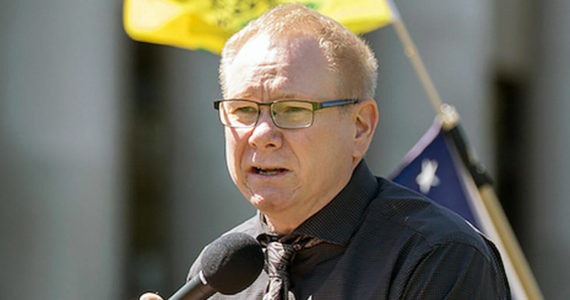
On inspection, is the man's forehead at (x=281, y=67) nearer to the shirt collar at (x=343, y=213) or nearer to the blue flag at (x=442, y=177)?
the shirt collar at (x=343, y=213)

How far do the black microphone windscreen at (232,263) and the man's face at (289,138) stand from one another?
185mm

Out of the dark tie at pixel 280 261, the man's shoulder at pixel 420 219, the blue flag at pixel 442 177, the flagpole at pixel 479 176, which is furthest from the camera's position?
the blue flag at pixel 442 177

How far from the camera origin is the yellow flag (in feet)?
12.8

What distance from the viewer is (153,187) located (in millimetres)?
8023

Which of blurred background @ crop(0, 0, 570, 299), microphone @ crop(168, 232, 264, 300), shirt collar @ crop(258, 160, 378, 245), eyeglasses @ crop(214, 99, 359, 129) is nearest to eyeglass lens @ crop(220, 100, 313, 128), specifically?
eyeglasses @ crop(214, 99, 359, 129)

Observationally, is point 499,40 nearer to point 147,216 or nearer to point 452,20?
point 452,20

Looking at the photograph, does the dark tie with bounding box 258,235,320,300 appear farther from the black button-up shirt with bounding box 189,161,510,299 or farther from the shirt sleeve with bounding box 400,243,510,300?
the shirt sleeve with bounding box 400,243,510,300

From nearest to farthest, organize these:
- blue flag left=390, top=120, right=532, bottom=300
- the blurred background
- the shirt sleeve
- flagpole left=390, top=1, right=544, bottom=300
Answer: the shirt sleeve
flagpole left=390, top=1, right=544, bottom=300
blue flag left=390, top=120, right=532, bottom=300
the blurred background

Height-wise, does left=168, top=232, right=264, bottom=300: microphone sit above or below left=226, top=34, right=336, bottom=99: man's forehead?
below

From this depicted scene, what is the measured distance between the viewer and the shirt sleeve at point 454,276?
209cm

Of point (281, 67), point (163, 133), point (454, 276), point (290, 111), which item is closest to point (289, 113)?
point (290, 111)

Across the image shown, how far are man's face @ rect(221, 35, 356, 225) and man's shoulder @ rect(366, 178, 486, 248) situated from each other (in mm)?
164

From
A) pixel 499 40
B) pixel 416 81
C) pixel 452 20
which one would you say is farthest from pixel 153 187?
pixel 499 40

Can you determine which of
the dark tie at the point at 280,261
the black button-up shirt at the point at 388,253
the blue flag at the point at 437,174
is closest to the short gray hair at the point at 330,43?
the black button-up shirt at the point at 388,253
